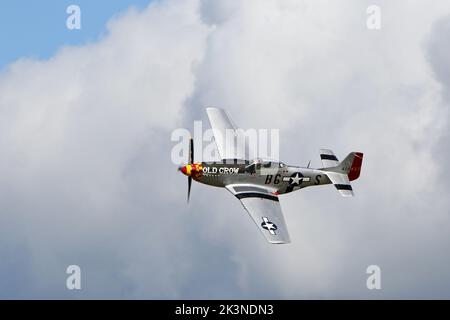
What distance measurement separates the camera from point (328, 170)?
6981 cm

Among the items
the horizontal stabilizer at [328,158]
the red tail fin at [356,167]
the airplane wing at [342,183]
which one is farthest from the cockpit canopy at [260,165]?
the red tail fin at [356,167]

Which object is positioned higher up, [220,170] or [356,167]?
[356,167]

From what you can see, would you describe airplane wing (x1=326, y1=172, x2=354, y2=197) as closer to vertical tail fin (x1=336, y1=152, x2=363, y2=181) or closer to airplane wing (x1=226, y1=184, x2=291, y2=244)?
vertical tail fin (x1=336, y1=152, x2=363, y2=181)

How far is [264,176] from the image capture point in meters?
67.4

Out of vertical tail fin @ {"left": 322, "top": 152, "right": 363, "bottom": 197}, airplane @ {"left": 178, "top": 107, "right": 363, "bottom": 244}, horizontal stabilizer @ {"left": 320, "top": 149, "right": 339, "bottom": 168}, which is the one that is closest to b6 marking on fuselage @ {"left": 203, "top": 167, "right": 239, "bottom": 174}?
airplane @ {"left": 178, "top": 107, "right": 363, "bottom": 244}

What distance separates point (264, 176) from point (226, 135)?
23.2 ft

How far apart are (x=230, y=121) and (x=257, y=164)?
8737mm

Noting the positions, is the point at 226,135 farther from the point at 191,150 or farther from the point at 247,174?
the point at 247,174

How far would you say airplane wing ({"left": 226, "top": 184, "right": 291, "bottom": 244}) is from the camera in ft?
196

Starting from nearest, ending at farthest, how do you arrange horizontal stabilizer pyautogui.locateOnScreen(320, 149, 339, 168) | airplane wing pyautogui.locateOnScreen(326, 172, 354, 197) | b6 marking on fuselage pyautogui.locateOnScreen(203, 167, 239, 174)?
b6 marking on fuselage pyautogui.locateOnScreen(203, 167, 239, 174) < airplane wing pyautogui.locateOnScreen(326, 172, 354, 197) < horizontal stabilizer pyautogui.locateOnScreen(320, 149, 339, 168)

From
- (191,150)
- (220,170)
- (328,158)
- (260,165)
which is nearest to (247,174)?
(260,165)

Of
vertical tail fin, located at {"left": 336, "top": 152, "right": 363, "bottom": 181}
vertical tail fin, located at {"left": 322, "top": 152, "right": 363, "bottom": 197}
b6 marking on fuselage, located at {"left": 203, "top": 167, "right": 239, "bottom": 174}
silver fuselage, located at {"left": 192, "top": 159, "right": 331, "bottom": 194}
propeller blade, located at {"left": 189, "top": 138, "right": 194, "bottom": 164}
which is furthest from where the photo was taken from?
vertical tail fin, located at {"left": 336, "top": 152, "right": 363, "bottom": 181}

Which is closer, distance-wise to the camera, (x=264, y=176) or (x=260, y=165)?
(x=260, y=165)
